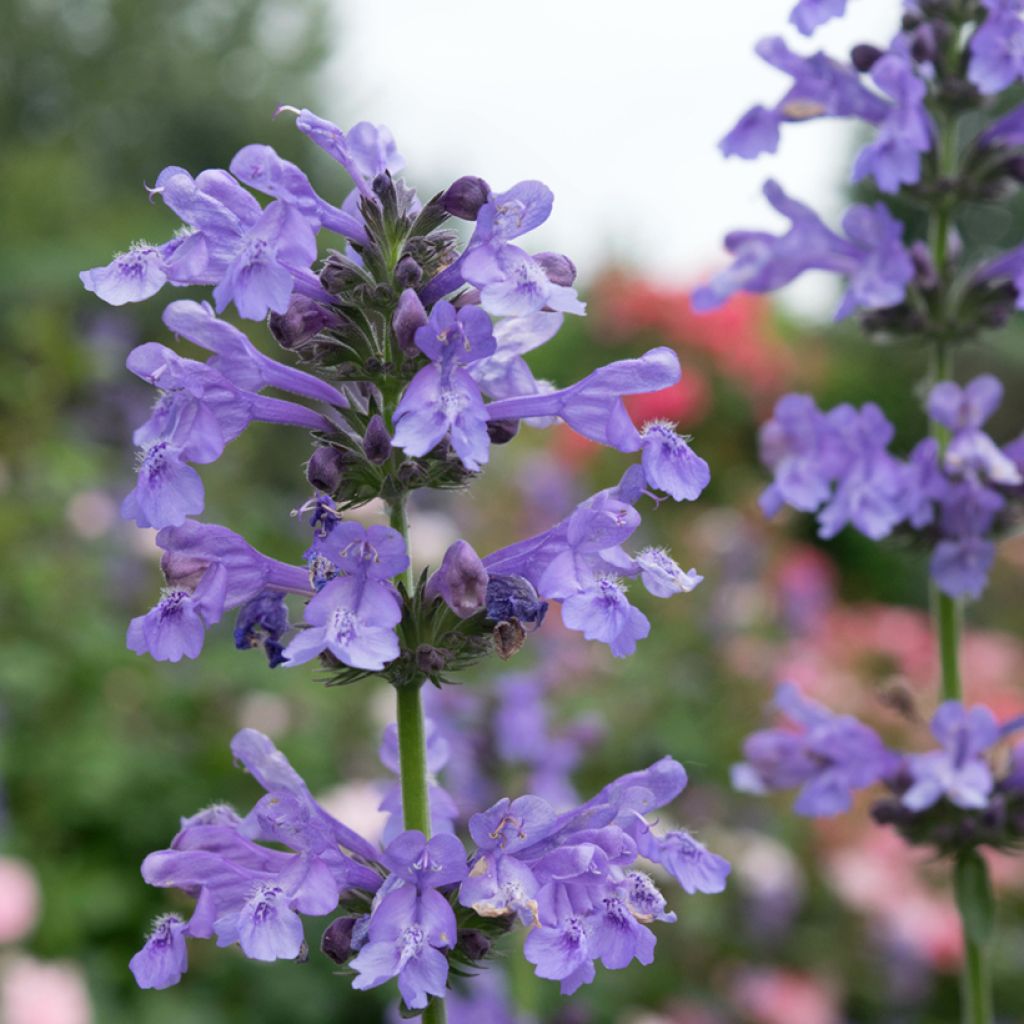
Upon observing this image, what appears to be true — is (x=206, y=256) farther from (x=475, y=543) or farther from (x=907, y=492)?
(x=475, y=543)

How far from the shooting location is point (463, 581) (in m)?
1.30

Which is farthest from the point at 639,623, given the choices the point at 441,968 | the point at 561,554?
the point at 441,968

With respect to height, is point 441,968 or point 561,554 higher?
point 561,554

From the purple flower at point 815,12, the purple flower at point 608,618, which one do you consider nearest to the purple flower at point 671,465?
the purple flower at point 608,618

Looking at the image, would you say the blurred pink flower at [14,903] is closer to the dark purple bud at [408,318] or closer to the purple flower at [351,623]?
the purple flower at [351,623]

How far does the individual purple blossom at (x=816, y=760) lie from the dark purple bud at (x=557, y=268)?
1.13 m

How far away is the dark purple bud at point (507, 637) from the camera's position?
133cm

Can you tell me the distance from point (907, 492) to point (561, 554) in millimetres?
1055

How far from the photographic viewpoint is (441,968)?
1.22 meters

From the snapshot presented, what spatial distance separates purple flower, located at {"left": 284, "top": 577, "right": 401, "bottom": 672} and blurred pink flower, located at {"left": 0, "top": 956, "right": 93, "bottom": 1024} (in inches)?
92.0

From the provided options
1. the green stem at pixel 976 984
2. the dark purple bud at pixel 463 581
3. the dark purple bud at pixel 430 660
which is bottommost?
the green stem at pixel 976 984

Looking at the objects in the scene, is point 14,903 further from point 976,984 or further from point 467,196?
point 467,196

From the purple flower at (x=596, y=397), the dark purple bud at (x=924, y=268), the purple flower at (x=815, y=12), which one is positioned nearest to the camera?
the purple flower at (x=596, y=397)

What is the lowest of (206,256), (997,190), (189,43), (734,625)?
(734,625)
